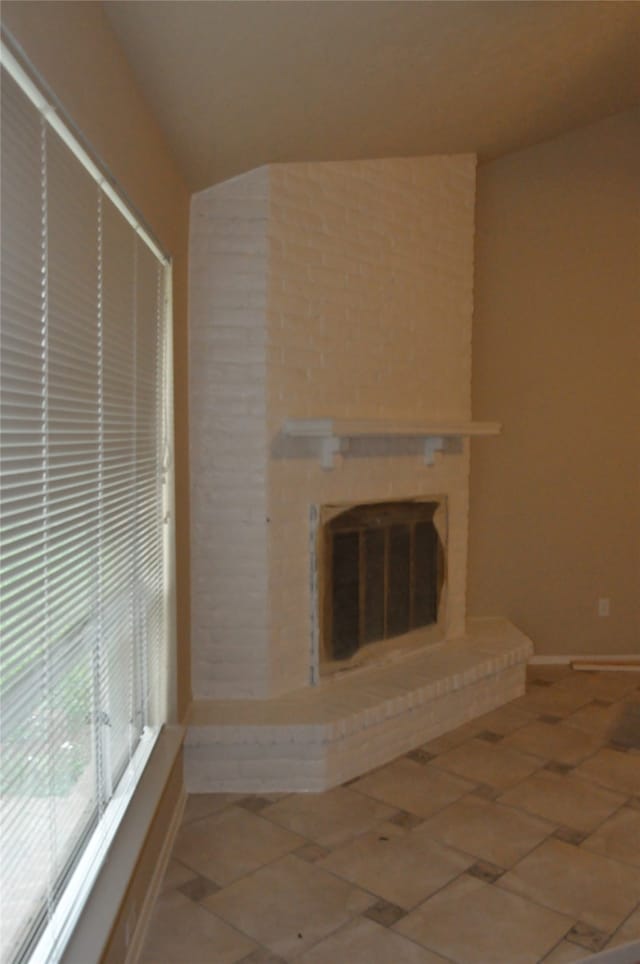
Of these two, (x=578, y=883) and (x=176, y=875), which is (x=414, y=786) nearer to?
(x=578, y=883)

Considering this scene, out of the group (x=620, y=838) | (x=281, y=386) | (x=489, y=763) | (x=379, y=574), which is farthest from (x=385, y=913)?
(x=281, y=386)

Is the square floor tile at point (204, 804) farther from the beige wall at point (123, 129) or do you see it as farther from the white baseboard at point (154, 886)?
the beige wall at point (123, 129)

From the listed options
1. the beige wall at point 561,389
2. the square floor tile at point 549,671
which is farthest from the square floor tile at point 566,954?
the beige wall at point 561,389

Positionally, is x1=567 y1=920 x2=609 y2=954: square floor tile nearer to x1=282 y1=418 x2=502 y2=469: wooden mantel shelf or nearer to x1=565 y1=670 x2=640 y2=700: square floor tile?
x1=282 y1=418 x2=502 y2=469: wooden mantel shelf

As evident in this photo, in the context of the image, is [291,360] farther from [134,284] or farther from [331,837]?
[331,837]

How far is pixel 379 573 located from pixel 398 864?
1.43 meters

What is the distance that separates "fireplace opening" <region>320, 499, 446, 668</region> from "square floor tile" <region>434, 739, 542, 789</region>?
23.3 inches

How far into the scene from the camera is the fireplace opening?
356 cm

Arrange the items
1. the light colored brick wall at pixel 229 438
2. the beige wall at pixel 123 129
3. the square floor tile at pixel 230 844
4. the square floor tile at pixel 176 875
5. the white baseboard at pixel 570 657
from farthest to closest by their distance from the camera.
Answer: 1. the white baseboard at pixel 570 657
2. the light colored brick wall at pixel 229 438
3. the square floor tile at pixel 230 844
4. the square floor tile at pixel 176 875
5. the beige wall at pixel 123 129

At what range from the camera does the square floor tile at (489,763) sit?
3.27 metres

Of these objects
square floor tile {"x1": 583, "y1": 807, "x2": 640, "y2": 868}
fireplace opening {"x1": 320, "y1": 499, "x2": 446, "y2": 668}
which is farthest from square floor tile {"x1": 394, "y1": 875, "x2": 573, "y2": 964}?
fireplace opening {"x1": 320, "y1": 499, "x2": 446, "y2": 668}

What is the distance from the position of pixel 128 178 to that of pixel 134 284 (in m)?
0.29

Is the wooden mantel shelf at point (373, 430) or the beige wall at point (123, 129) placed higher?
the beige wall at point (123, 129)

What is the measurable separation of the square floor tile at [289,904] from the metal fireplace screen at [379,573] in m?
1.12
